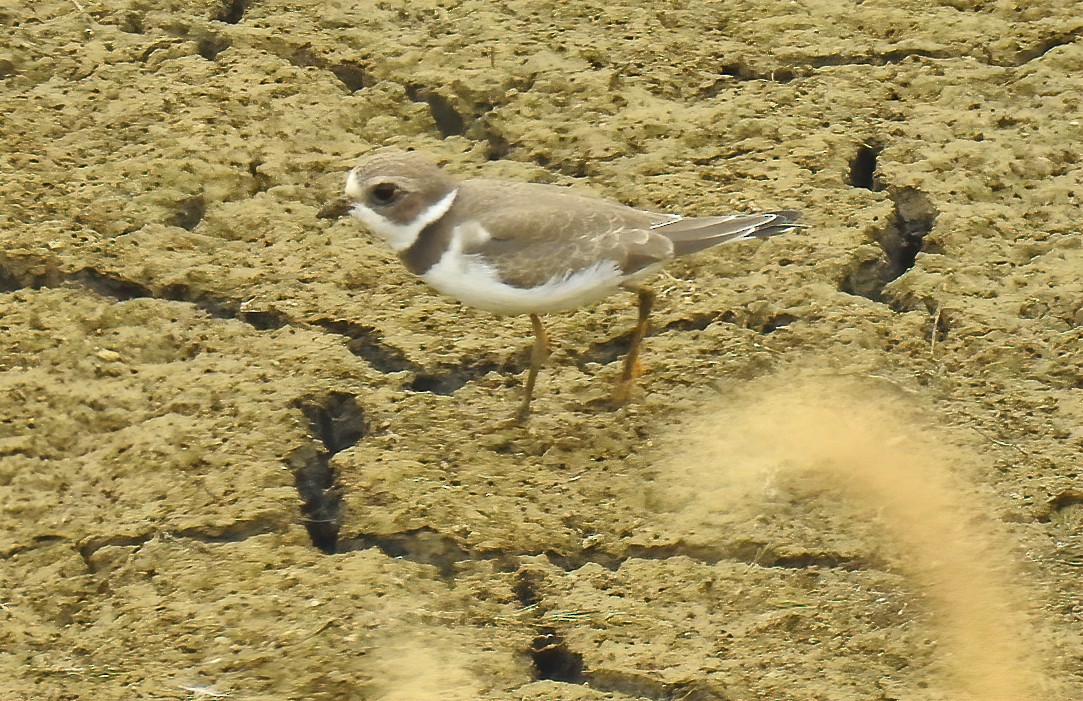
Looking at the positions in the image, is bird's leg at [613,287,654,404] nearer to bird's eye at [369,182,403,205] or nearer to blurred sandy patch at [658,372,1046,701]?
blurred sandy patch at [658,372,1046,701]

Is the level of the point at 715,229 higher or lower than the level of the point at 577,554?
higher

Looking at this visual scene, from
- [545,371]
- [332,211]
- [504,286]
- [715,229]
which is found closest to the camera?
[504,286]

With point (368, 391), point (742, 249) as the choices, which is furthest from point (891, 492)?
point (368, 391)

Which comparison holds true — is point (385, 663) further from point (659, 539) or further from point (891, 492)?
point (891, 492)

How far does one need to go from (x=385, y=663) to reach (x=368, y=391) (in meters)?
1.14

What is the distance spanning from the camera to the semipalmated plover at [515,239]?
14.5 feet

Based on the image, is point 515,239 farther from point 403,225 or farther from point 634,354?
point 634,354

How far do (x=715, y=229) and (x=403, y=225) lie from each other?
1.01 meters

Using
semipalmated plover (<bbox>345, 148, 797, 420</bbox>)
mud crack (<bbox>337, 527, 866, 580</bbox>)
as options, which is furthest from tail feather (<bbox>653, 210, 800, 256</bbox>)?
mud crack (<bbox>337, 527, 866, 580</bbox>)

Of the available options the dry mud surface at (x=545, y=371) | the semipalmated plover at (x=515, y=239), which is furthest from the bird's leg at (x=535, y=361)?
the dry mud surface at (x=545, y=371)

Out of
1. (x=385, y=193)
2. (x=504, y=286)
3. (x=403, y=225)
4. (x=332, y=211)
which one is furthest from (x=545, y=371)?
(x=332, y=211)

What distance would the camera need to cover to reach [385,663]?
12.3 ft

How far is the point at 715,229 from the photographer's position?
15.3 ft

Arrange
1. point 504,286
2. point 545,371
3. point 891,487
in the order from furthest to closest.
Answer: point 545,371 → point 504,286 → point 891,487
